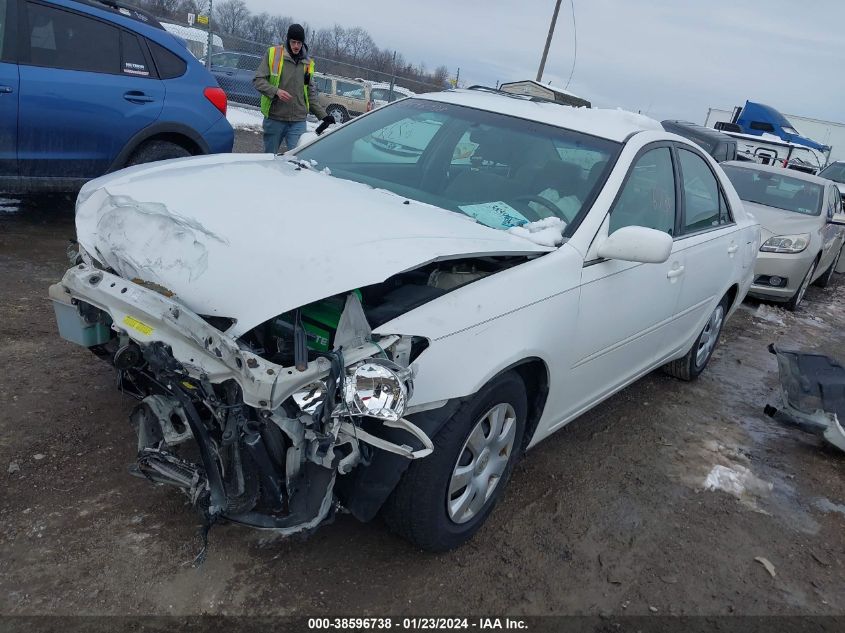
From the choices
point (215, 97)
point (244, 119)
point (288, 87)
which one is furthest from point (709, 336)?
point (244, 119)

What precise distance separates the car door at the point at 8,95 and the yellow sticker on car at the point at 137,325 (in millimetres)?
3640

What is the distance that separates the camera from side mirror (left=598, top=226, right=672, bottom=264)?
2867 millimetres

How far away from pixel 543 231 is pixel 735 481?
192 centimetres

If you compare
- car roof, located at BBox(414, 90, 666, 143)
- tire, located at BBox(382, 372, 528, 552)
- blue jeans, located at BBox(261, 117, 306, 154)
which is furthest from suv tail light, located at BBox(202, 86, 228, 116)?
tire, located at BBox(382, 372, 528, 552)

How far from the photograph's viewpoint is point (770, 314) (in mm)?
7637

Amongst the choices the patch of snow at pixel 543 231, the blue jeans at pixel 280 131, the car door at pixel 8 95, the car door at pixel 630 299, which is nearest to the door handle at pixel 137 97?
the car door at pixel 8 95

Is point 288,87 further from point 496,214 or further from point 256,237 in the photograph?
point 256,237

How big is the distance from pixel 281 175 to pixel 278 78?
4.48m

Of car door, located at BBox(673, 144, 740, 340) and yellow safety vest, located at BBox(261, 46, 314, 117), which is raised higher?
yellow safety vest, located at BBox(261, 46, 314, 117)

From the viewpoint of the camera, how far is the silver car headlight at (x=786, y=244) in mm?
7516

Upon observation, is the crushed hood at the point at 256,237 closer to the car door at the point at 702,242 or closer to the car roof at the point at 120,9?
the car door at the point at 702,242

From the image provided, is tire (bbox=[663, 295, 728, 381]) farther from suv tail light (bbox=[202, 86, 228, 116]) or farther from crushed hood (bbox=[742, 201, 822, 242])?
suv tail light (bbox=[202, 86, 228, 116])

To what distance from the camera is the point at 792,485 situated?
3.79 metres

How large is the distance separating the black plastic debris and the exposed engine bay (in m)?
2.92
